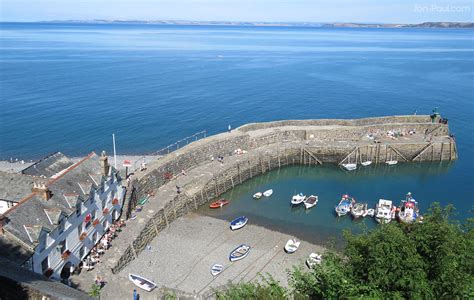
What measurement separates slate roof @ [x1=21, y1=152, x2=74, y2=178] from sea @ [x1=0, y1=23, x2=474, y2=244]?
18341 mm

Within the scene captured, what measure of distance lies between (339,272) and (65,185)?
23978 millimetres

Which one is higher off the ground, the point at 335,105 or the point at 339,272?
the point at 339,272

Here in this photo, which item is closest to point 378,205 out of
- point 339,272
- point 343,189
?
point 343,189

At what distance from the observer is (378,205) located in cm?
4778

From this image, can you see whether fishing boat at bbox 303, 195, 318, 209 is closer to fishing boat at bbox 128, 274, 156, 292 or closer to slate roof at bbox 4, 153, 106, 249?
fishing boat at bbox 128, 274, 156, 292

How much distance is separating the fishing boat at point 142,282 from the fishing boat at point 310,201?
23.1m

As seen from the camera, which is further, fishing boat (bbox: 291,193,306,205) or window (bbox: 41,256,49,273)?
fishing boat (bbox: 291,193,306,205)

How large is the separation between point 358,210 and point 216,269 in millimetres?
20336

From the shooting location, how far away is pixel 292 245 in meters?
39.2

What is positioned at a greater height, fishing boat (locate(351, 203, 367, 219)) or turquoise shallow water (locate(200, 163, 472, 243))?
fishing boat (locate(351, 203, 367, 219))

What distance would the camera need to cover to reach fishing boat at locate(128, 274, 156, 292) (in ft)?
103

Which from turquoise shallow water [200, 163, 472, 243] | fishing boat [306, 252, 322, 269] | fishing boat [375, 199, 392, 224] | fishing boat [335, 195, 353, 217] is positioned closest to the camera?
fishing boat [306, 252, 322, 269]

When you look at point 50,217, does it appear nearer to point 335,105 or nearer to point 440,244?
point 440,244

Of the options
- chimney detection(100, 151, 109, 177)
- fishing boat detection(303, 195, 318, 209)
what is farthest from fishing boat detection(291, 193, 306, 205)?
chimney detection(100, 151, 109, 177)
